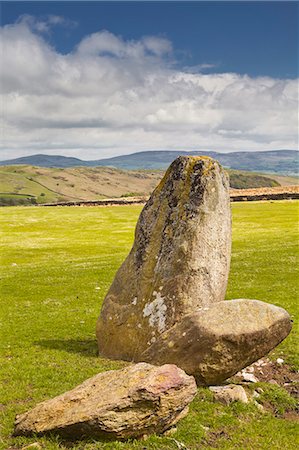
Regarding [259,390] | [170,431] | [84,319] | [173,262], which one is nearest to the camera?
[170,431]

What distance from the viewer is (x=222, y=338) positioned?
46.0ft

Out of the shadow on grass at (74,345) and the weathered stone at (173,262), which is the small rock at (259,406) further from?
the shadow on grass at (74,345)

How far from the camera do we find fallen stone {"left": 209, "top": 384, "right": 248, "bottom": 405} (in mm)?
14062

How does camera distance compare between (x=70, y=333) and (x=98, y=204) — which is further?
(x=98, y=204)

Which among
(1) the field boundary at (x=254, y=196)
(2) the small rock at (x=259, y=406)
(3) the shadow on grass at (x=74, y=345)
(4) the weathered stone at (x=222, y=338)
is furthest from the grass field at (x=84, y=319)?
(1) the field boundary at (x=254, y=196)

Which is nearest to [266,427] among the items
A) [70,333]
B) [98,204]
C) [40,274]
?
[70,333]

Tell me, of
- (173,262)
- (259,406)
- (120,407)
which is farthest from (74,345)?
(120,407)

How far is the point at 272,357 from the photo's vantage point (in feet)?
60.8

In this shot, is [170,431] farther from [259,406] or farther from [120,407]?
[259,406]

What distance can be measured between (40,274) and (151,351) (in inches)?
950

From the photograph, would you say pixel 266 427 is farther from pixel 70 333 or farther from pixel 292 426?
pixel 70 333

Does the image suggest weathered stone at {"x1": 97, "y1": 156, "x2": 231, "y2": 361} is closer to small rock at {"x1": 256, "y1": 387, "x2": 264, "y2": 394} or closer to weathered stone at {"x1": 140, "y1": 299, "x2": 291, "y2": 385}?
weathered stone at {"x1": 140, "y1": 299, "x2": 291, "y2": 385}

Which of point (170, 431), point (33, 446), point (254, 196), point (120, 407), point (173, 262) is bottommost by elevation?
point (170, 431)

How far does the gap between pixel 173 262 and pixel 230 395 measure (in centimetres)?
511
